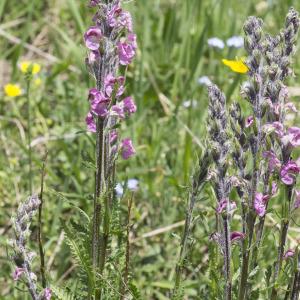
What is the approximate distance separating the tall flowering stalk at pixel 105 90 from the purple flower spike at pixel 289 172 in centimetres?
61

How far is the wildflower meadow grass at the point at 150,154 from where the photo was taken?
2238mm

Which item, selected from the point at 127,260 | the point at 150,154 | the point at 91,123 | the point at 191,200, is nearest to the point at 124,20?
the point at 91,123

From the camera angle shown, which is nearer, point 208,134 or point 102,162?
point 208,134

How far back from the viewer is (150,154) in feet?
14.4

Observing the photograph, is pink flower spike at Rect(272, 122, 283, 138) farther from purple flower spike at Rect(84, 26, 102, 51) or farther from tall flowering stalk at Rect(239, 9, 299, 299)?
purple flower spike at Rect(84, 26, 102, 51)

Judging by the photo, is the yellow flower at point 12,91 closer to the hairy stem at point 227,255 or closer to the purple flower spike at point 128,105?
the purple flower spike at point 128,105

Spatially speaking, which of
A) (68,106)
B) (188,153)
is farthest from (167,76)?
(188,153)

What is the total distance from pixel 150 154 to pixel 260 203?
2.12m

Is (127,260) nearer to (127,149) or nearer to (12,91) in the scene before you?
(127,149)

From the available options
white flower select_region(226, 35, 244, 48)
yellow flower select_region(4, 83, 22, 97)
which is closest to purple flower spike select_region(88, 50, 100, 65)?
yellow flower select_region(4, 83, 22, 97)

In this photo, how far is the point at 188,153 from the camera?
4.04m

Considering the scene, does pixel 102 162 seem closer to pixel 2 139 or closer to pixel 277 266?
pixel 277 266

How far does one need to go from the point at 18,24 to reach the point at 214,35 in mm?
1785

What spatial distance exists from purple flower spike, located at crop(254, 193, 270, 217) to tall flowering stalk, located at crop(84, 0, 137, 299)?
54cm
